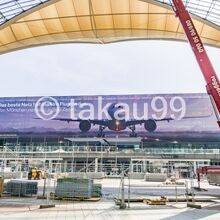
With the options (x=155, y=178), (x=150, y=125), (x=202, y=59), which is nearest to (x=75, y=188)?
(x=202, y=59)

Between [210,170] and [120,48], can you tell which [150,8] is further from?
[210,170]

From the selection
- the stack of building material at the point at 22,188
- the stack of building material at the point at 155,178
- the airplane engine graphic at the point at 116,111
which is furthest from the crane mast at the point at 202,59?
the airplane engine graphic at the point at 116,111

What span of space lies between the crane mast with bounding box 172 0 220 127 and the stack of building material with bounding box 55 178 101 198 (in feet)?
28.7

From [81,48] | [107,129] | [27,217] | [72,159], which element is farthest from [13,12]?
[107,129]

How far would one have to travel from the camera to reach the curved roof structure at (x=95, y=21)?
2556cm

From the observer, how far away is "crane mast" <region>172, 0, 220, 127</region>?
16.8 m

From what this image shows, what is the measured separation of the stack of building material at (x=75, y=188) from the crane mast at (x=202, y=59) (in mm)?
8754

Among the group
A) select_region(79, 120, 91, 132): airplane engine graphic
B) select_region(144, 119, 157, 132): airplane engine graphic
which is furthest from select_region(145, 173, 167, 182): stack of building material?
select_region(79, 120, 91, 132): airplane engine graphic

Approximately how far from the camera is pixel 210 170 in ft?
73.8

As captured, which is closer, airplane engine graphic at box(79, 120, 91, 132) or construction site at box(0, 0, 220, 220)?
construction site at box(0, 0, 220, 220)

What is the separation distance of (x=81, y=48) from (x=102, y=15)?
24.2 feet

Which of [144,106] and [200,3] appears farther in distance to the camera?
[144,106]
